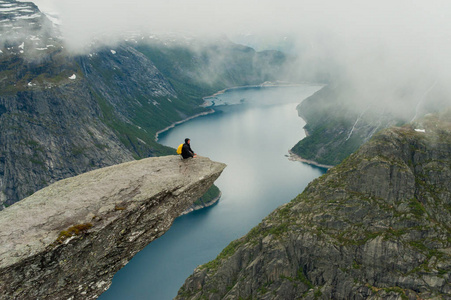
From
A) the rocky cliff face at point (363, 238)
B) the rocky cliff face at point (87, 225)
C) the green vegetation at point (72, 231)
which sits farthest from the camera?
the rocky cliff face at point (363, 238)

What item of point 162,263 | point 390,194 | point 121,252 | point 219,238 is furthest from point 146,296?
point 121,252

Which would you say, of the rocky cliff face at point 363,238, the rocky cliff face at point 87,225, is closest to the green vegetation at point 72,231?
the rocky cliff face at point 87,225

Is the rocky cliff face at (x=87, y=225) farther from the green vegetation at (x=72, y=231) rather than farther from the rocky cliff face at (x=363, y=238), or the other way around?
the rocky cliff face at (x=363, y=238)

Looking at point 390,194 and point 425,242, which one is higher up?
point 390,194

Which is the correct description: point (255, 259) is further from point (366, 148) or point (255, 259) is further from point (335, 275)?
point (366, 148)

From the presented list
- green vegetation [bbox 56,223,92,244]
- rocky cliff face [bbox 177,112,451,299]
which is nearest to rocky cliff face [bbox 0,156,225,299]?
green vegetation [bbox 56,223,92,244]

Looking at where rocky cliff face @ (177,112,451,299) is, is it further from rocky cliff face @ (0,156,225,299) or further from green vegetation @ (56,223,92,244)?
green vegetation @ (56,223,92,244)
